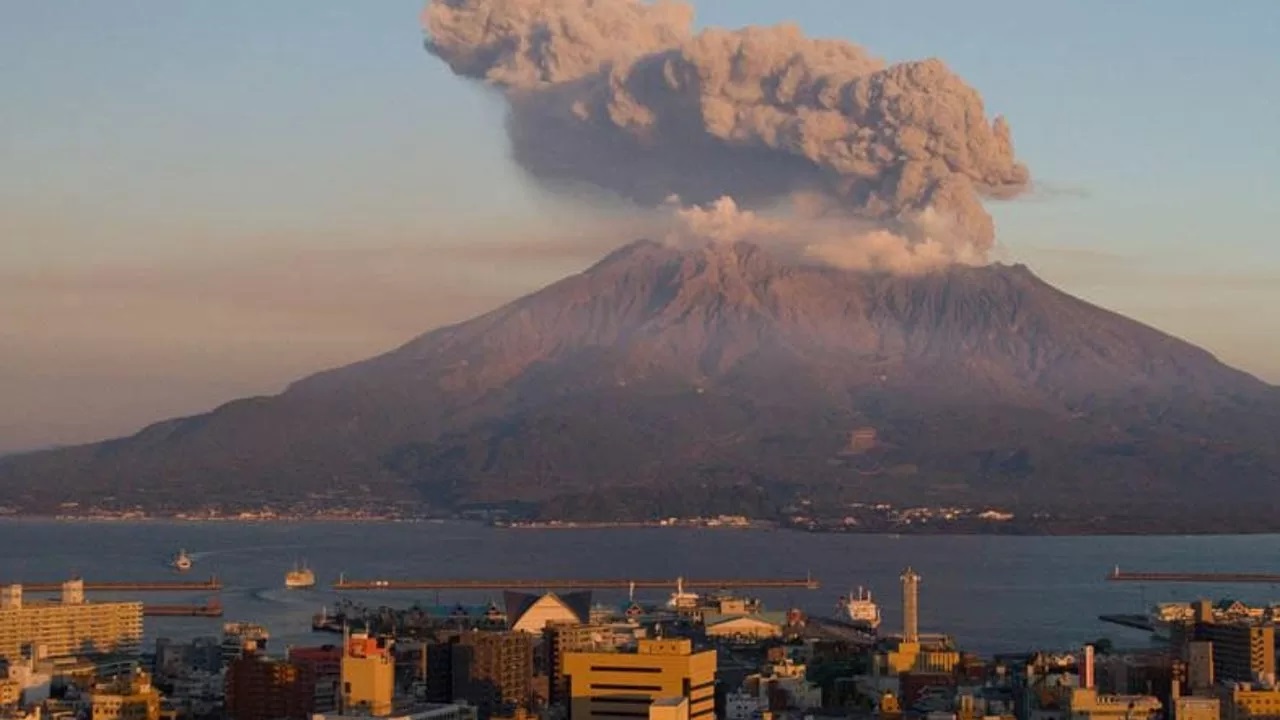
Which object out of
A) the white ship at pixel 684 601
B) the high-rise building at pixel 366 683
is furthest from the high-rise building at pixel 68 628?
the high-rise building at pixel 366 683

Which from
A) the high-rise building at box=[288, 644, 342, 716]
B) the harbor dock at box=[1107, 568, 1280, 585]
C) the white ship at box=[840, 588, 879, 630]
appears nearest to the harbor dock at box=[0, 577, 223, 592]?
the white ship at box=[840, 588, 879, 630]

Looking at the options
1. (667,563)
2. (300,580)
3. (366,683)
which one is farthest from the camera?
(667,563)

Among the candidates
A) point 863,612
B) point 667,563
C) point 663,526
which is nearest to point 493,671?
point 863,612

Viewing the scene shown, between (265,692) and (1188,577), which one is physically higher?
(1188,577)

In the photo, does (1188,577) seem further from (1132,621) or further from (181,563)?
(181,563)

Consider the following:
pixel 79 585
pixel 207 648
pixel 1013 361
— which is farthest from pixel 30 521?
pixel 207 648

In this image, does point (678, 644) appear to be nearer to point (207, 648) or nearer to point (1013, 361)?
point (207, 648)

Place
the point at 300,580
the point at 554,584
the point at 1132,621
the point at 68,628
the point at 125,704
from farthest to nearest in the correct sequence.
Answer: the point at 300,580
the point at 554,584
the point at 1132,621
the point at 68,628
the point at 125,704
